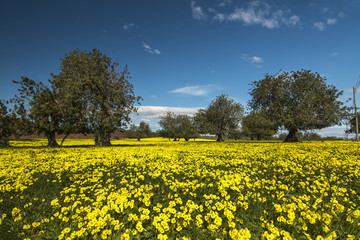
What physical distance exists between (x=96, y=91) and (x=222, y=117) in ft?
99.4

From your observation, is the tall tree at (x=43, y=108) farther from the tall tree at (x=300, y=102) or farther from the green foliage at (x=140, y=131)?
the green foliage at (x=140, y=131)

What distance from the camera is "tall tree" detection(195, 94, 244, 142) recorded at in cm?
4419

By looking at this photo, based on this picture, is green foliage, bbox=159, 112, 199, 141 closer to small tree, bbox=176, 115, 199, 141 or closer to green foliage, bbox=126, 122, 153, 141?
small tree, bbox=176, 115, 199, 141

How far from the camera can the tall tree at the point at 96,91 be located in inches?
941

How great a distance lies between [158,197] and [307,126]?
36.2 meters

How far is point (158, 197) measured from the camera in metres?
4.84

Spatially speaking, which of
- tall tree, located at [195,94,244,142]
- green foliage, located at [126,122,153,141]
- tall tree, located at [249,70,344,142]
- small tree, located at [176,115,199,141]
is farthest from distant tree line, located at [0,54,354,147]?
green foliage, located at [126,122,153,141]

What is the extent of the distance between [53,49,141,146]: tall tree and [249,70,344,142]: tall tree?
81.3ft

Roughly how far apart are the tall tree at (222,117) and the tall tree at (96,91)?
76.2 feet


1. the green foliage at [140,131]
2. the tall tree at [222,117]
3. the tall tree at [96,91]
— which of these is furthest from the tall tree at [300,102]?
the green foliage at [140,131]

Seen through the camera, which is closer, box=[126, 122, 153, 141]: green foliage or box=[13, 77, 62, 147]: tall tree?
box=[13, 77, 62, 147]: tall tree

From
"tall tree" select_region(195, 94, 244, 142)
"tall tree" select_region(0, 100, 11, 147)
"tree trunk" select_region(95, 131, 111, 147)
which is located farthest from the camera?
"tall tree" select_region(195, 94, 244, 142)

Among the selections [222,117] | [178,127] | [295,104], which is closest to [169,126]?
[178,127]

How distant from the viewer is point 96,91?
25.6m
